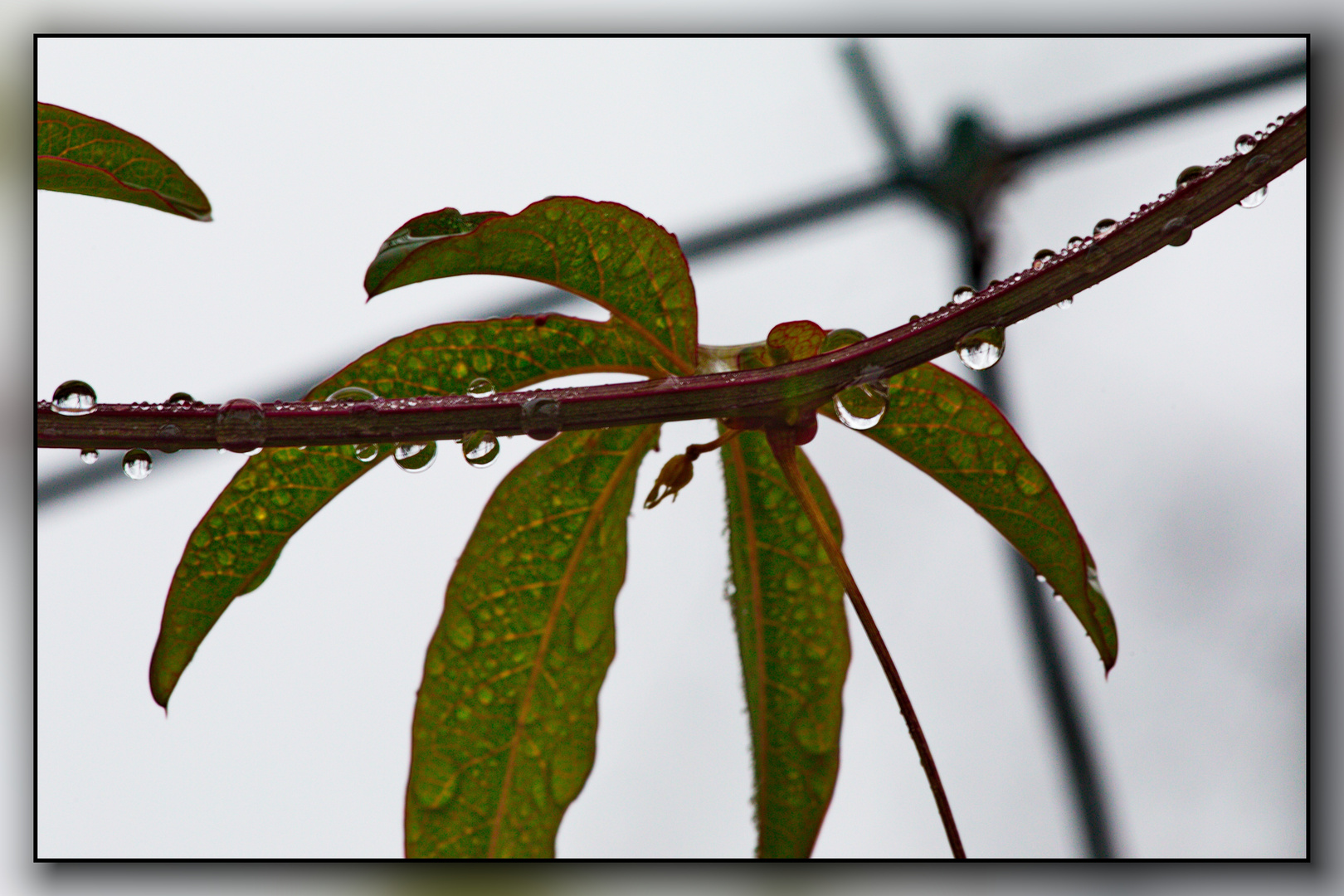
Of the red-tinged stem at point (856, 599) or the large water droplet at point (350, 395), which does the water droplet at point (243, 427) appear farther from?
the red-tinged stem at point (856, 599)

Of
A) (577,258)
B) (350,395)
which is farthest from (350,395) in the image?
(577,258)

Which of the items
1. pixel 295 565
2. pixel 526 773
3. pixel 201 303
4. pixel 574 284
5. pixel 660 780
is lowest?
pixel 660 780

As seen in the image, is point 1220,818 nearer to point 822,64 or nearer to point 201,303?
point 822,64

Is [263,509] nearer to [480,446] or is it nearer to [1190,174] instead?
[480,446]

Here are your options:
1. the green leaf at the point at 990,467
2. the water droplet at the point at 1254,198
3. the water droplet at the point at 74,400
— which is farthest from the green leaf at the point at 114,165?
the water droplet at the point at 1254,198

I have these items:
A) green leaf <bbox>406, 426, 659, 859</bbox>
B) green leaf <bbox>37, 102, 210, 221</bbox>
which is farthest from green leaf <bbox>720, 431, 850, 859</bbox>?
green leaf <bbox>37, 102, 210, 221</bbox>

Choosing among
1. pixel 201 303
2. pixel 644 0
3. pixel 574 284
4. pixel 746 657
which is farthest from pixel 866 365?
pixel 201 303

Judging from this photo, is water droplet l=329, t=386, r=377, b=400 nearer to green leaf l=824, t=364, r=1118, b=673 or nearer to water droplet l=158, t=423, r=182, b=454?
water droplet l=158, t=423, r=182, b=454
